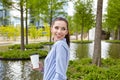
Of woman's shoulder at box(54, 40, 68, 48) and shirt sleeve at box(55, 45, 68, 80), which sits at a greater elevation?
woman's shoulder at box(54, 40, 68, 48)

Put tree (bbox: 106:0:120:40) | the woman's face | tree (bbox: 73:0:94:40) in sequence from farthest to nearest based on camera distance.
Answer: tree (bbox: 73:0:94:40) < tree (bbox: 106:0:120:40) < the woman's face

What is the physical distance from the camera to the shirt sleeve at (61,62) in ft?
9.45

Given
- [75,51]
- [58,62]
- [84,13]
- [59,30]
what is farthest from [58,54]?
[84,13]

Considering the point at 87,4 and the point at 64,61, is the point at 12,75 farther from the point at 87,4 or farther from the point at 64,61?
the point at 87,4

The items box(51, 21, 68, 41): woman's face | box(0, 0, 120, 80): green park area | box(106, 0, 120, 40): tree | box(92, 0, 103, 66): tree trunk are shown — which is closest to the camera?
box(51, 21, 68, 41): woman's face

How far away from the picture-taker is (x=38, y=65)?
130 inches

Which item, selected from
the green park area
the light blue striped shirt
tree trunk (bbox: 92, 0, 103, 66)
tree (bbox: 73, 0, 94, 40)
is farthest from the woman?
tree (bbox: 73, 0, 94, 40)

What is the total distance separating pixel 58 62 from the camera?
114 inches

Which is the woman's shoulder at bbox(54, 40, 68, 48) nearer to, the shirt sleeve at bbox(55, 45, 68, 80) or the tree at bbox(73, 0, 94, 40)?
the shirt sleeve at bbox(55, 45, 68, 80)

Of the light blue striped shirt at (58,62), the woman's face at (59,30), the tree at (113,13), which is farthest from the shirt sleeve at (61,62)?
the tree at (113,13)

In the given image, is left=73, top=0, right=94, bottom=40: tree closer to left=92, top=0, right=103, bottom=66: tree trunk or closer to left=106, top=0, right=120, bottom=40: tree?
left=106, top=0, right=120, bottom=40: tree

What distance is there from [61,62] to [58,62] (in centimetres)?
3

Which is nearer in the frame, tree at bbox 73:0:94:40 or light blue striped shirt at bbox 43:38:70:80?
light blue striped shirt at bbox 43:38:70:80

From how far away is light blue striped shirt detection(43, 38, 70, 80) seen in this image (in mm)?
2891
